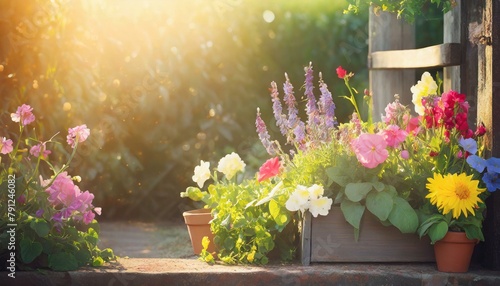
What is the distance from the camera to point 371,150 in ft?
11.0

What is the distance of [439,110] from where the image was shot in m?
3.44

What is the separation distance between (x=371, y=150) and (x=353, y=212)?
25 centimetres

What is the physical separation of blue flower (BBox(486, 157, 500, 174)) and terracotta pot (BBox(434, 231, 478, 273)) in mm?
266

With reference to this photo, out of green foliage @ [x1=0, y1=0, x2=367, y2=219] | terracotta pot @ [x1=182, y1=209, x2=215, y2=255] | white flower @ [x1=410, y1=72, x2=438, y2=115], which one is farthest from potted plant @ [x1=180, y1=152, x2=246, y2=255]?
green foliage @ [x1=0, y1=0, x2=367, y2=219]

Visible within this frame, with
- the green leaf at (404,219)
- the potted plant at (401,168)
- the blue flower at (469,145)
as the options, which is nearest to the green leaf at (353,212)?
the potted plant at (401,168)

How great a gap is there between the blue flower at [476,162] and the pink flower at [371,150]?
0.32 metres

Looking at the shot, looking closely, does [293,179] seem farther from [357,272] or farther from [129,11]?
[129,11]

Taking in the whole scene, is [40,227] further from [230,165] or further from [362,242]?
[362,242]

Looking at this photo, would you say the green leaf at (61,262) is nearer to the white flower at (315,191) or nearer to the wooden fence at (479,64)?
the white flower at (315,191)

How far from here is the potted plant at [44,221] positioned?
3283 millimetres

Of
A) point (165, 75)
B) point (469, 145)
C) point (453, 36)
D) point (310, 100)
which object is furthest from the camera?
point (165, 75)

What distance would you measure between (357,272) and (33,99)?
2.61m

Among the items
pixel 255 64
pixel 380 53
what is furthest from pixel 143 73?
pixel 380 53

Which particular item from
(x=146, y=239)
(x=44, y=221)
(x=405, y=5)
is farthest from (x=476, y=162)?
(x=146, y=239)
